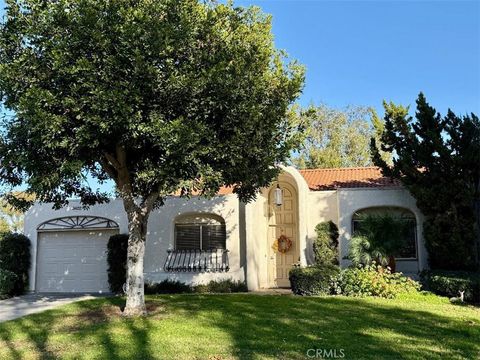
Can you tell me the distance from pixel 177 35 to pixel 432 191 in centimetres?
945

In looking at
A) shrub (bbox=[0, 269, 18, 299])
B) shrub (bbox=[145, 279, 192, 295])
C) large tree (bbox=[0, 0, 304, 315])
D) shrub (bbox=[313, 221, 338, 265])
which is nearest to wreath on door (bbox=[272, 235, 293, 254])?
shrub (bbox=[313, 221, 338, 265])

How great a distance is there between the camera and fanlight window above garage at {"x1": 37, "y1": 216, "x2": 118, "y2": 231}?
18422 mm

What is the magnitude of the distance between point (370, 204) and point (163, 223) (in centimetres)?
727

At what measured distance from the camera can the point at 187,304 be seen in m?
12.2

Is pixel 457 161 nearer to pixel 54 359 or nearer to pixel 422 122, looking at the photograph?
pixel 422 122

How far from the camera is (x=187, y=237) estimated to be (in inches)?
712

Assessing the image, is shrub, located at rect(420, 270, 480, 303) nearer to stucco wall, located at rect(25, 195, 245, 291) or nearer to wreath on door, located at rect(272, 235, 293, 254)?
wreath on door, located at rect(272, 235, 293, 254)

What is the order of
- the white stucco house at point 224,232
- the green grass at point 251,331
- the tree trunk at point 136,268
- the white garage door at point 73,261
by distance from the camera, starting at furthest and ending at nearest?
the white garage door at point 73,261
the white stucco house at point 224,232
the tree trunk at point 136,268
the green grass at point 251,331

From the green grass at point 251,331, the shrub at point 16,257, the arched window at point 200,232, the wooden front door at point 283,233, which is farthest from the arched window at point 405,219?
the shrub at point 16,257

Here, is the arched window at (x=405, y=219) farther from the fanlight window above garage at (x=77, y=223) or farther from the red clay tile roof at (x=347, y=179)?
the fanlight window above garage at (x=77, y=223)

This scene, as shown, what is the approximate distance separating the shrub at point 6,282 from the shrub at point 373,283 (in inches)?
414

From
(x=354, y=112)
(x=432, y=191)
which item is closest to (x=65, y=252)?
(x=432, y=191)

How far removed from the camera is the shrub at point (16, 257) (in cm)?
1748

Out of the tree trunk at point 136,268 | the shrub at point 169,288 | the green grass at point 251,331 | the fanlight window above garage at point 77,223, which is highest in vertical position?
the fanlight window above garage at point 77,223
